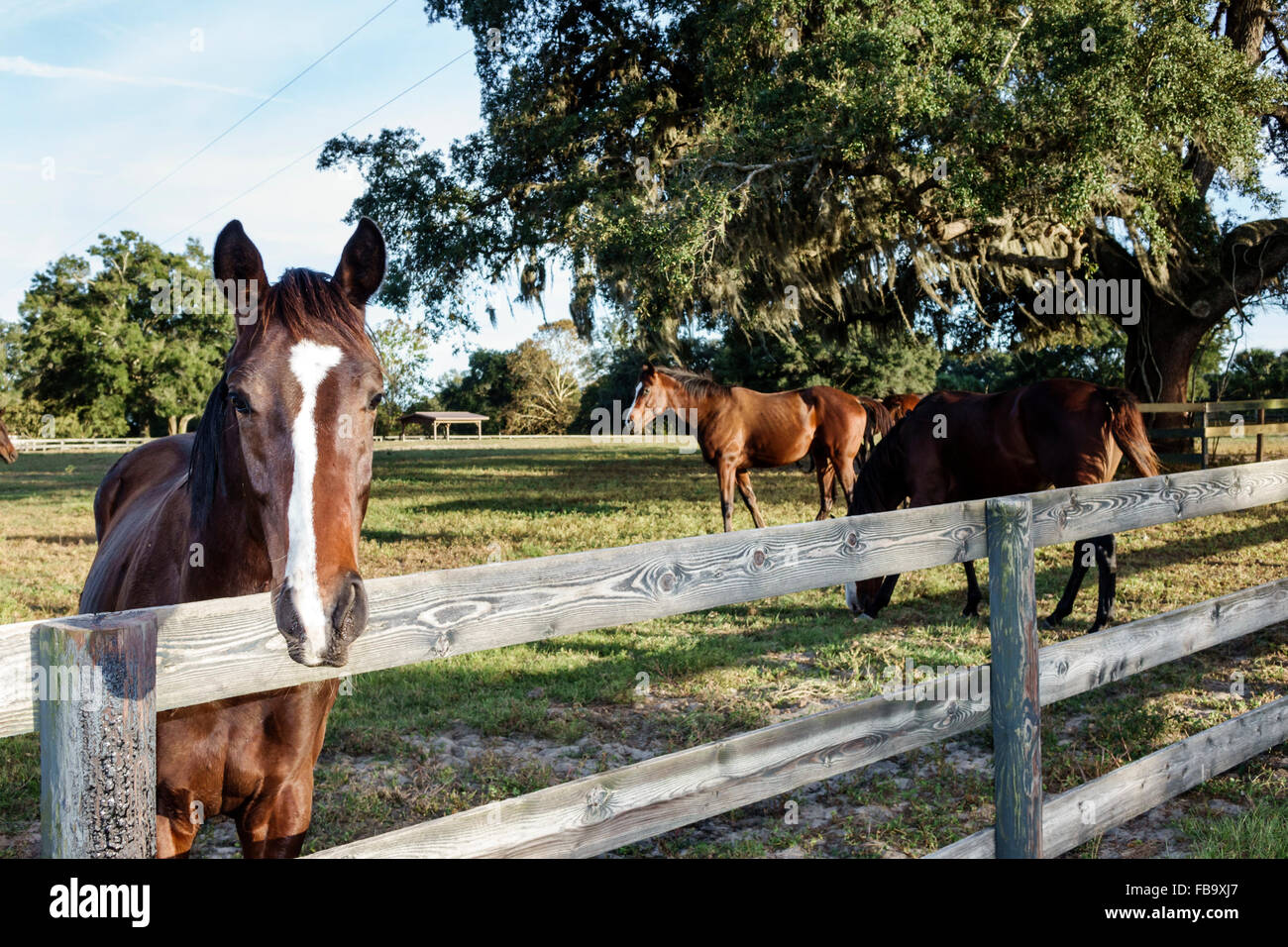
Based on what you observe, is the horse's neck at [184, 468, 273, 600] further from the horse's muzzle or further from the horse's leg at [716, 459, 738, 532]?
the horse's leg at [716, 459, 738, 532]

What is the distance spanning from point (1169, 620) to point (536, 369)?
67.9m

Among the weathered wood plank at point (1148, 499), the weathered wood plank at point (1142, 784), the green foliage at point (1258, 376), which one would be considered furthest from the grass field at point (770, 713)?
the green foliage at point (1258, 376)

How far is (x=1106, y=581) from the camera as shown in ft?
20.9

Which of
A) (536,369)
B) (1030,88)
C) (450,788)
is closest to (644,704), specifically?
(450,788)

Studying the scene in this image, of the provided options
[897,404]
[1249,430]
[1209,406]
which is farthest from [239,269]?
[1249,430]

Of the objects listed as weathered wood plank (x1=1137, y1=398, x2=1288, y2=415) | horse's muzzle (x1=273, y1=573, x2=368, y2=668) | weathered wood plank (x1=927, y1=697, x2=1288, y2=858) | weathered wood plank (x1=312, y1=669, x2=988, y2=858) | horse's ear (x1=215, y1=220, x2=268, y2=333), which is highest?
weathered wood plank (x1=1137, y1=398, x2=1288, y2=415)

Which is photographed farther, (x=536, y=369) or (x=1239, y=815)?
(x=536, y=369)

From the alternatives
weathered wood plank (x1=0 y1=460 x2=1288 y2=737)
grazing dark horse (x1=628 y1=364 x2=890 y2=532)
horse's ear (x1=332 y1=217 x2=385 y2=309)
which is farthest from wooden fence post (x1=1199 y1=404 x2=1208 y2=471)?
horse's ear (x1=332 y1=217 x2=385 y2=309)

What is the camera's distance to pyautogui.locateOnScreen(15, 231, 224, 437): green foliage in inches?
1762

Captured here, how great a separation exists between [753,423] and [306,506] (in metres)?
10.5

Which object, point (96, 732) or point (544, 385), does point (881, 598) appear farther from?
point (544, 385)

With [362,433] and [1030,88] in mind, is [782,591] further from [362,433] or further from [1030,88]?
[1030,88]

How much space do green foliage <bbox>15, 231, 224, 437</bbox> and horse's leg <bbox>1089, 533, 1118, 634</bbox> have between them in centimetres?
4569

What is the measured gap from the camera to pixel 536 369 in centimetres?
6962
